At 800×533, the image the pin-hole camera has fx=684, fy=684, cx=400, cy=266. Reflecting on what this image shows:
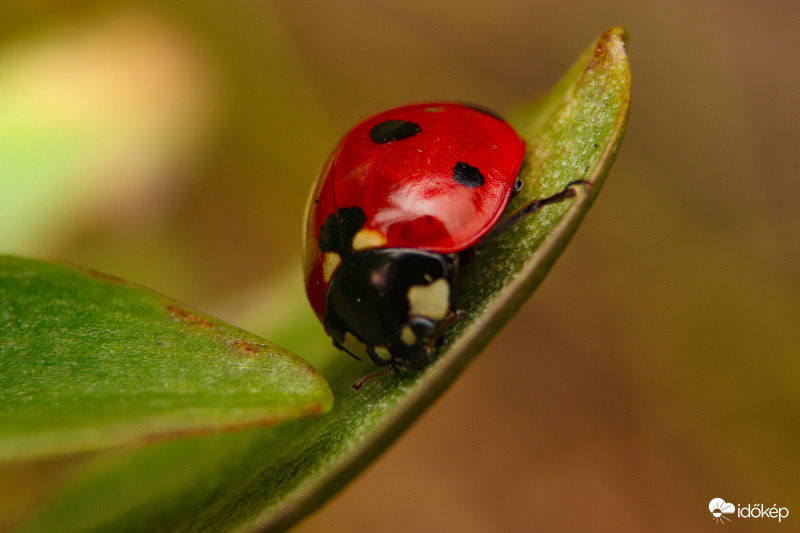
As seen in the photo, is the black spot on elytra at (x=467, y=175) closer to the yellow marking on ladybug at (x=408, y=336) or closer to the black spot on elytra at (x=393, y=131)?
the black spot on elytra at (x=393, y=131)

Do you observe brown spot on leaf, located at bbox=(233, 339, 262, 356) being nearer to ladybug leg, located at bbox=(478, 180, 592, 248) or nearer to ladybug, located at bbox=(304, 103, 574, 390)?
ladybug, located at bbox=(304, 103, 574, 390)

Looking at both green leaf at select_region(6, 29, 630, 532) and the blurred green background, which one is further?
the blurred green background

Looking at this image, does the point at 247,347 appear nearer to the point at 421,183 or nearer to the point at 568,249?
the point at 421,183

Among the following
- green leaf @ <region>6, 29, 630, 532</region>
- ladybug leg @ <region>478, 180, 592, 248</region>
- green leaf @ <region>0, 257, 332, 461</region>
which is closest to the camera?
green leaf @ <region>0, 257, 332, 461</region>

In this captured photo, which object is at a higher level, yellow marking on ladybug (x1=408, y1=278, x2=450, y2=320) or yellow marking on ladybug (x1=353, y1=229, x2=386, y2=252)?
yellow marking on ladybug (x1=353, y1=229, x2=386, y2=252)

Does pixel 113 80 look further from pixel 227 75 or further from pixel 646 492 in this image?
pixel 646 492

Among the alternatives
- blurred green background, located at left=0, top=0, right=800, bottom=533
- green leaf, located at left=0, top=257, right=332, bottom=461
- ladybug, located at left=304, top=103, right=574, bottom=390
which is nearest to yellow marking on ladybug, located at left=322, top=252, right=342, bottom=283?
ladybug, located at left=304, top=103, right=574, bottom=390

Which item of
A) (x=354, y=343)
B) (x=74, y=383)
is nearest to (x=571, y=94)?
(x=354, y=343)
